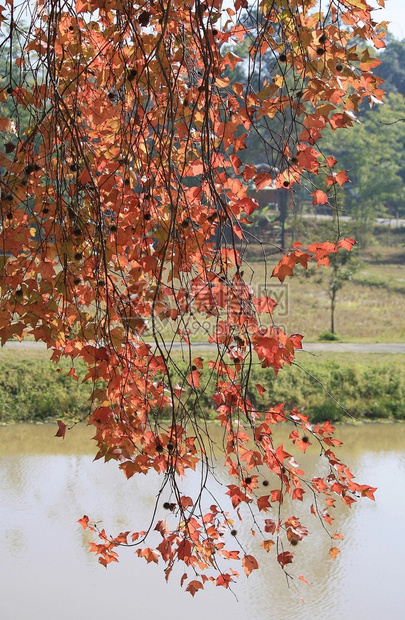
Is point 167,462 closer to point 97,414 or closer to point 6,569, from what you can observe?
point 97,414

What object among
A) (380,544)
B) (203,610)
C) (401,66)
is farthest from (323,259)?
(401,66)

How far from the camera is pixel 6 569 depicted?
4559 mm

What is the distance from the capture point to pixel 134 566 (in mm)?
4719

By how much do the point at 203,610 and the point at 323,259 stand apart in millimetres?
2749

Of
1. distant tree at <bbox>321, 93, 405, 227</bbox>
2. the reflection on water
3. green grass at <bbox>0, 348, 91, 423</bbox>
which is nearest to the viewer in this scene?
the reflection on water

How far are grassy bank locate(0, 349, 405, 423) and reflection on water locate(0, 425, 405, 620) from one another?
1.70 metres

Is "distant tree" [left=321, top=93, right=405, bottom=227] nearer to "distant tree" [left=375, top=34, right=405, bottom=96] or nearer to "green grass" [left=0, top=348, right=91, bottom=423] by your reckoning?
"distant tree" [left=375, top=34, right=405, bottom=96]

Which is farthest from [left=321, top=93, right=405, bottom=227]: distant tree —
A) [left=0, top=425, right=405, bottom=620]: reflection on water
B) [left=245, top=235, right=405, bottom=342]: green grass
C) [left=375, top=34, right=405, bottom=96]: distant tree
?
[left=0, top=425, right=405, bottom=620]: reflection on water

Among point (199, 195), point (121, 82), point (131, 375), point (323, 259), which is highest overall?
point (121, 82)

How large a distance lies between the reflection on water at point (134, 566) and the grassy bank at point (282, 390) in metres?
1.70

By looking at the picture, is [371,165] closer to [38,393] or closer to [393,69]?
[393,69]

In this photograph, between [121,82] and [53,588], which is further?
[53,588]

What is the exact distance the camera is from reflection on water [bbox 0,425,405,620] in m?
4.23

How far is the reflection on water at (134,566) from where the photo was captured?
13.9 feet
